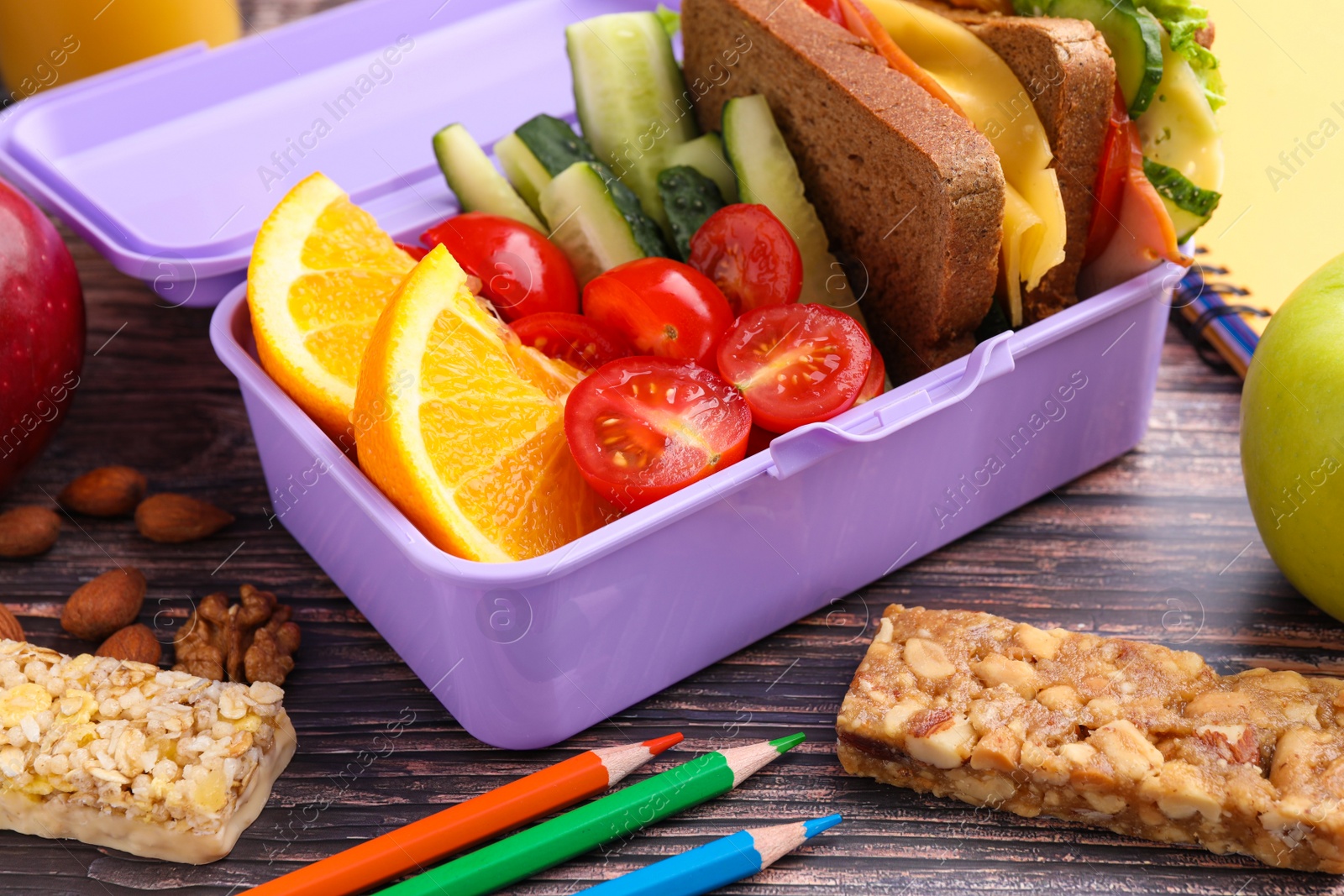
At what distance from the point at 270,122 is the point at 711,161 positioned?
881mm

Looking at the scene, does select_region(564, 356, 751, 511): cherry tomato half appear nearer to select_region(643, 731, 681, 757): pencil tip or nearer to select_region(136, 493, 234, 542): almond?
select_region(643, 731, 681, 757): pencil tip

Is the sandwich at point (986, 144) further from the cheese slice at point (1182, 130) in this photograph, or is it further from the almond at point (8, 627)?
the almond at point (8, 627)

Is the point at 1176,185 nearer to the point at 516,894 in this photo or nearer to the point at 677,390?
the point at 677,390

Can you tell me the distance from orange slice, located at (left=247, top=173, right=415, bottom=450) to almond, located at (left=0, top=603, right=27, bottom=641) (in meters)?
0.45

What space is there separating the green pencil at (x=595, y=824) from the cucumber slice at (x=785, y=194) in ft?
2.00

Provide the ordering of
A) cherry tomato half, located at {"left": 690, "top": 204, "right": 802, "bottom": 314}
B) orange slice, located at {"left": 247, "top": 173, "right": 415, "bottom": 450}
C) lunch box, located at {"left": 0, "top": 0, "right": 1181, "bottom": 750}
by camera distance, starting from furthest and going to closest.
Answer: cherry tomato half, located at {"left": 690, "top": 204, "right": 802, "bottom": 314} < orange slice, located at {"left": 247, "top": 173, "right": 415, "bottom": 450} < lunch box, located at {"left": 0, "top": 0, "right": 1181, "bottom": 750}

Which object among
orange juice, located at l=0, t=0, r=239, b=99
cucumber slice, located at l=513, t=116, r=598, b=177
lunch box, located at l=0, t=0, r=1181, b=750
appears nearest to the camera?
lunch box, located at l=0, t=0, r=1181, b=750

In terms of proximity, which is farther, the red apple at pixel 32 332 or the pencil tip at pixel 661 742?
the red apple at pixel 32 332

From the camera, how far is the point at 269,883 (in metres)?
1.20

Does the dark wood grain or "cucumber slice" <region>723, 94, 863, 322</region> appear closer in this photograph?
the dark wood grain

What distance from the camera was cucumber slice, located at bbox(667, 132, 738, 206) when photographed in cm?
172

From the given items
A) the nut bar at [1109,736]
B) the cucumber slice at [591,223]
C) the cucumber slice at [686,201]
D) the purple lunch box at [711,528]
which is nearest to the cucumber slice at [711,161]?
the cucumber slice at [686,201]

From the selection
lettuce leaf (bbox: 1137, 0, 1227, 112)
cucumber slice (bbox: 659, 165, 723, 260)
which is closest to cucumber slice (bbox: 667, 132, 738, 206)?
cucumber slice (bbox: 659, 165, 723, 260)

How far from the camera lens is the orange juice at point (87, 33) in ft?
8.26
